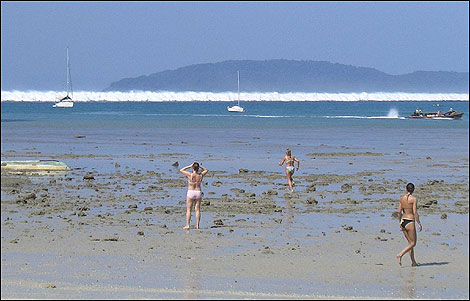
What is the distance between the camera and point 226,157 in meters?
29.0

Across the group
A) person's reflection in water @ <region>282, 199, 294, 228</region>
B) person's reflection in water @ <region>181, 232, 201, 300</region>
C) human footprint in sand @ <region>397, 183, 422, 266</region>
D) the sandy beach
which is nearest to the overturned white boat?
the sandy beach

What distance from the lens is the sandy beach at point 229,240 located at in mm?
9727

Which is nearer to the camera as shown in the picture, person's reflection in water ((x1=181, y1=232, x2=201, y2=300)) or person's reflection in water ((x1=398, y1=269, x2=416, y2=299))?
person's reflection in water ((x1=181, y1=232, x2=201, y2=300))

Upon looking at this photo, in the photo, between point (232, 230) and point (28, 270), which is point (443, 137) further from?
point (28, 270)

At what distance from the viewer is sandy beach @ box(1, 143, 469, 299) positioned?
973cm

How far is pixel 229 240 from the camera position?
41.8 ft

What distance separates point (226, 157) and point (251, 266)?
59.6 ft

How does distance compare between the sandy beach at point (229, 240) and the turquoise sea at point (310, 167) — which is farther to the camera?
the turquoise sea at point (310, 167)

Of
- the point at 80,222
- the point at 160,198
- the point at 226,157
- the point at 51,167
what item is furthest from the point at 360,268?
the point at 226,157

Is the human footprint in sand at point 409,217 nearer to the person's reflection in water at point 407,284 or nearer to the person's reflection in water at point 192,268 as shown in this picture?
the person's reflection in water at point 407,284

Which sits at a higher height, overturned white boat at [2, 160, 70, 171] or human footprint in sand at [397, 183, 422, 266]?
human footprint in sand at [397, 183, 422, 266]

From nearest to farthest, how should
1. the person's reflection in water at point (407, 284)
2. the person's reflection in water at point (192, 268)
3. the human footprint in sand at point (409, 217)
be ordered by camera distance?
1. the person's reflection in water at point (192, 268)
2. the person's reflection in water at point (407, 284)
3. the human footprint in sand at point (409, 217)

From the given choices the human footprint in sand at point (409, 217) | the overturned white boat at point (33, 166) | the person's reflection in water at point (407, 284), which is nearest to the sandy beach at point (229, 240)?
the person's reflection in water at point (407, 284)

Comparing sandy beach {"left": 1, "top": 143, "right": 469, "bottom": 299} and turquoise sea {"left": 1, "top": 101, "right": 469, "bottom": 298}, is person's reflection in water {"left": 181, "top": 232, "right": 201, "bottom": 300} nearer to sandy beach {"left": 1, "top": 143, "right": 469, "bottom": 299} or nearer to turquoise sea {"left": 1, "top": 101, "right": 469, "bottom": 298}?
sandy beach {"left": 1, "top": 143, "right": 469, "bottom": 299}
